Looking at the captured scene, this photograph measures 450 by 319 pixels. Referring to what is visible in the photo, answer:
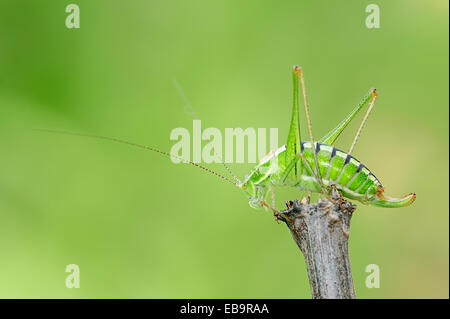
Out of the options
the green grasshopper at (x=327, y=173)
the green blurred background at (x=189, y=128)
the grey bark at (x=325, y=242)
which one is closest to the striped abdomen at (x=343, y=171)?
the green grasshopper at (x=327, y=173)

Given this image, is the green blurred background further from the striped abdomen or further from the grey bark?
the grey bark

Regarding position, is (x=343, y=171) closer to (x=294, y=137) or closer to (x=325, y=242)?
(x=294, y=137)

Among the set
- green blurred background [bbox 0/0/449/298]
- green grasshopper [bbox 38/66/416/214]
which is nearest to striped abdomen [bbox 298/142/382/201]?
green grasshopper [bbox 38/66/416/214]

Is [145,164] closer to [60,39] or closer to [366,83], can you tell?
[60,39]

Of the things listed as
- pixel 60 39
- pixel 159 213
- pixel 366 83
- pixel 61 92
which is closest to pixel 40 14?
pixel 60 39

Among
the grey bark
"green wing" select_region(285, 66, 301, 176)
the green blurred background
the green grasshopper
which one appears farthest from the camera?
the green blurred background

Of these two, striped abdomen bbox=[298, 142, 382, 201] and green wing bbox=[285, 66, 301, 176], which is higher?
green wing bbox=[285, 66, 301, 176]

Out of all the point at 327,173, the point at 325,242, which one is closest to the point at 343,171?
the point at 327,173

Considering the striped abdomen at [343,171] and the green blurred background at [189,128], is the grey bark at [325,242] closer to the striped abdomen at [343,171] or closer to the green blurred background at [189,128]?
the striped abdomen at [343,171]
